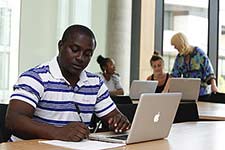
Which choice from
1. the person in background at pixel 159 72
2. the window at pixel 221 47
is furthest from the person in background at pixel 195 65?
the window at pixel 221 47

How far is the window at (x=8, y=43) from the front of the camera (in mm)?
6051

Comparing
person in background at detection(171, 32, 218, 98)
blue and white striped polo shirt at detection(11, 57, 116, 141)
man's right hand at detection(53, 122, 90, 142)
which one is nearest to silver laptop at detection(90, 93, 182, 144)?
man's right hand at detection(53, 122, 90, 142)

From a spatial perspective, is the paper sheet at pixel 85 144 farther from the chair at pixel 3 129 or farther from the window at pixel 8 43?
the window at pixel 8 43

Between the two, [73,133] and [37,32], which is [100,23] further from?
[73,133]

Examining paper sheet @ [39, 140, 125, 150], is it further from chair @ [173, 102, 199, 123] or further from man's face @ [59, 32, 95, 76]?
chair @ [173, 102, 199, 123]

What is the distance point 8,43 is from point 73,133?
4.40 meters

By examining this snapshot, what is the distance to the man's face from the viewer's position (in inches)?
87.3

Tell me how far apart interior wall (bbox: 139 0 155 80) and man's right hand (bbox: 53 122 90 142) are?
Result: 5.85m

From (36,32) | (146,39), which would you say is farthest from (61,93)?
(146,39)

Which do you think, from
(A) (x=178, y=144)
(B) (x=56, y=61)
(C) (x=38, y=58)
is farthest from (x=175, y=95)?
(C) (x=38, y=58)

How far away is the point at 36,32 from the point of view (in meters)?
6.37

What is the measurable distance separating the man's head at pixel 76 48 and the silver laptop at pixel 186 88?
8.61 feet

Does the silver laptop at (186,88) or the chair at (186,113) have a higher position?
the silver laptop at (186,88)

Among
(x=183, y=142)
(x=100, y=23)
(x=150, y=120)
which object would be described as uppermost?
(x=100, y=23)
